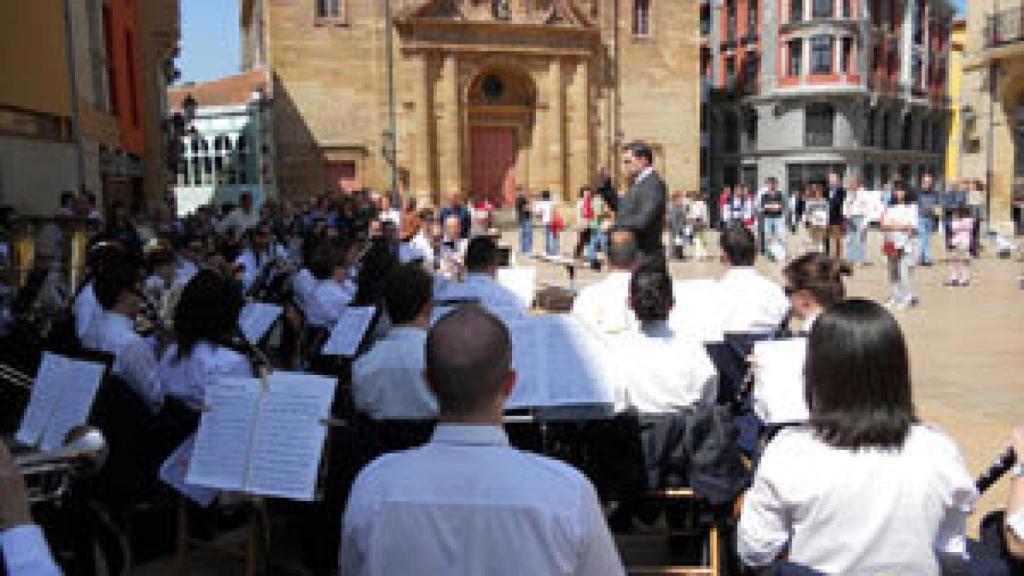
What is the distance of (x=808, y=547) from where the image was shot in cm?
218

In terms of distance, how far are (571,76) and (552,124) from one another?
6.70 feet

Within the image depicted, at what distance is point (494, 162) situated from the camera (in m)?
31.8

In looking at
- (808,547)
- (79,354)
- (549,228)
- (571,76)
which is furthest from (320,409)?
(571,76)

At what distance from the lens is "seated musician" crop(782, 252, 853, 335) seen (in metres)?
4.05

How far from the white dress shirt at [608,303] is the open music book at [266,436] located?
208cm

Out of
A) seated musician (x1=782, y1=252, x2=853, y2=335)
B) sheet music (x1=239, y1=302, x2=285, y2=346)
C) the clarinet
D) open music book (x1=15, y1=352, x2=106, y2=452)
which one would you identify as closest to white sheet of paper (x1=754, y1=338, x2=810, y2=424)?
seated musician (x1=782, y1=252, x2=853, y2=335)

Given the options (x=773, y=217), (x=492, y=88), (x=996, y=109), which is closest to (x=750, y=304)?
(x=773, y=217)

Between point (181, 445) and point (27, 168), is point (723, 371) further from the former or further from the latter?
point (27, 168)

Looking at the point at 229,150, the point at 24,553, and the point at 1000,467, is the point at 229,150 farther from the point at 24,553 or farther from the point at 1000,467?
the point at 1000,467

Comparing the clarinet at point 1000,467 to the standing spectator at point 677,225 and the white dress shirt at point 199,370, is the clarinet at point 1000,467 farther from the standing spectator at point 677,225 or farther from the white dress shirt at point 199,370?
the standing spectator at point 677,225

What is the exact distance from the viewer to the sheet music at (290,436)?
2.87m

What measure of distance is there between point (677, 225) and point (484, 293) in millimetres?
14069

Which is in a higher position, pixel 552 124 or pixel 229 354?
pixel 552 124

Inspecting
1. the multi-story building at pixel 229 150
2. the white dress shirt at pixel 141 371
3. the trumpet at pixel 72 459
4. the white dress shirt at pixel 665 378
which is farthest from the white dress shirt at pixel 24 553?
the multi-story building at pixel 229 150
